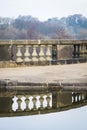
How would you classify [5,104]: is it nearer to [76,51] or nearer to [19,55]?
[19,55]

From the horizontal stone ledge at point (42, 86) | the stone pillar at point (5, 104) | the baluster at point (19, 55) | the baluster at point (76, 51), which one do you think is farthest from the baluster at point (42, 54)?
the stone pillar at point (5, 104)

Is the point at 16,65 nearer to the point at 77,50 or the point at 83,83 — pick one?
the point at 77,50

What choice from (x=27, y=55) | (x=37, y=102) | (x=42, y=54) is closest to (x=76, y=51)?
(x=42, y=54)

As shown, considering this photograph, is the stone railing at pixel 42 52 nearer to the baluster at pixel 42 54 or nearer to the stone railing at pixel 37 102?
the baluster at pixel 42 54

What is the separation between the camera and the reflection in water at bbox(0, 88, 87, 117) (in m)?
6.80

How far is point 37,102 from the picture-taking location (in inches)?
297

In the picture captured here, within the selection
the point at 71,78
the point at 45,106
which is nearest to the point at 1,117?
the point at 45,106

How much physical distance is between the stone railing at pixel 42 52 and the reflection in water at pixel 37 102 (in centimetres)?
511

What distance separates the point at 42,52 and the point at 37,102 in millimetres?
6625

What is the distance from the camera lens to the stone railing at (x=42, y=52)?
539 inches

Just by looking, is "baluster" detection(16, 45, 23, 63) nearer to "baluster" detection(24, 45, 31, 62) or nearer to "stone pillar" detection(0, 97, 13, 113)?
"baluster" detection(24, 45, 31, 62)

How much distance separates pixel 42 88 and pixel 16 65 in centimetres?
468

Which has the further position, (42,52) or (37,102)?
(42,52)

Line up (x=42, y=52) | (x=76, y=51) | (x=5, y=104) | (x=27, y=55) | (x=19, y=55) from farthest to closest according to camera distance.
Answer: (x=76, y=51) → (x=42, y=52) → (x=27, y=55) → (x=19, y=55) → (x=5, y=104)
